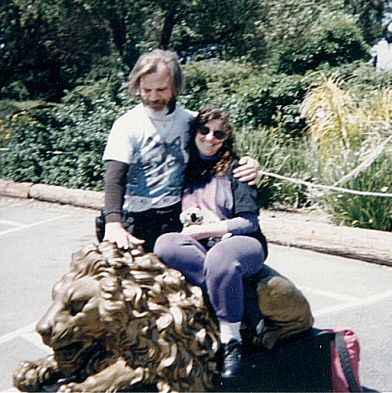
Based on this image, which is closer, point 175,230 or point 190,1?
point 175,230

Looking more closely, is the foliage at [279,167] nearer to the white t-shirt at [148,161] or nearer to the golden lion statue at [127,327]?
the white t-shirt at [148,161]

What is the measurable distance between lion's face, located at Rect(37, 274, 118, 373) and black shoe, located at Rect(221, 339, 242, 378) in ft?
1.92

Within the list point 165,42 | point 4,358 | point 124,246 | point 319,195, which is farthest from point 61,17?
point 124,246

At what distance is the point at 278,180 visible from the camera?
8.55 meters

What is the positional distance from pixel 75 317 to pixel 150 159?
3.00ft

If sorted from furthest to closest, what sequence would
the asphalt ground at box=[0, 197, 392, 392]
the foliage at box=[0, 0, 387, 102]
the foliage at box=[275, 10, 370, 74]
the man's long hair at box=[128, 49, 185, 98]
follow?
the foliage at box=[0, 0, 387, 102], the foliage at box=[275, 10, 370, 74], the asphalt ground at box=[0, 197, 392, 392], the man's long hair at box=[128, 49, 185, 98]

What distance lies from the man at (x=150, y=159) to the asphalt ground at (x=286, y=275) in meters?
1.36

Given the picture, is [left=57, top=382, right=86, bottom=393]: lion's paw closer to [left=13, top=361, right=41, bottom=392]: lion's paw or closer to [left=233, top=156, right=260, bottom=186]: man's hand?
[left=13, top=361, right=41, bottom=392]: lion's paw

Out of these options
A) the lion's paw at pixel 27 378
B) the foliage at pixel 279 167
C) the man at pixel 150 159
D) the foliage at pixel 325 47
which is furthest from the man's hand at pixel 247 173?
the foliage at pixel 325 47

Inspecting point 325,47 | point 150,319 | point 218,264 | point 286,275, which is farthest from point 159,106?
point 325,47

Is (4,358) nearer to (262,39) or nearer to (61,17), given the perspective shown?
(61,17)

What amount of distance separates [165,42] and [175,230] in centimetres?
1451

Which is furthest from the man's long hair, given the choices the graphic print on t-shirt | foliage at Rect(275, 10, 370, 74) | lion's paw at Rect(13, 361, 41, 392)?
foliage at Rect(275, 10, 370, 74)

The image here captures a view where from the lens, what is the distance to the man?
3049mm
